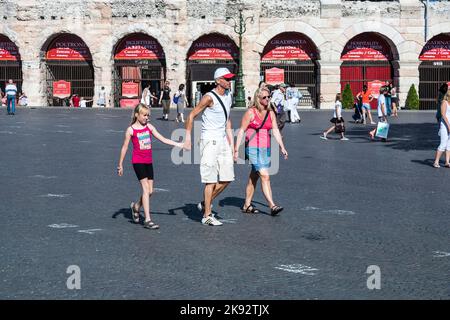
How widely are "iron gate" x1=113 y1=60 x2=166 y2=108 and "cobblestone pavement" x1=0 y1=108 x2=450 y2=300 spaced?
31204 mm

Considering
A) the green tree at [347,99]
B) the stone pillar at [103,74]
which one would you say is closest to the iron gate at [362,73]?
the green tree at [347,99]

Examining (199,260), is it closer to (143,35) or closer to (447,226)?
(447,226)

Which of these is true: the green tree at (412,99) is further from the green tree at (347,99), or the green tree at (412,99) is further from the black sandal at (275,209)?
the black sandal at (275,209)

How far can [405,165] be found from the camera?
18234 millimetres

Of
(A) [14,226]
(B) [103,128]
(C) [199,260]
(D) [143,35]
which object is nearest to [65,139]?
(B) [103,128]

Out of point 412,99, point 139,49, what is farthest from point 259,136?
point 139,49

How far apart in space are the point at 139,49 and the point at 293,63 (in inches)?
334

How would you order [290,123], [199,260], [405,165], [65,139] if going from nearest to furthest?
[199,260] < [405,165] < [65,139] < [290,123]

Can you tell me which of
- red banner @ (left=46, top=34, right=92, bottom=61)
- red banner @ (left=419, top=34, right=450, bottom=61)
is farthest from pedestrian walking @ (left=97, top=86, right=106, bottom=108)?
red banner @ (left=419, top=34, right=450, bottom=61)

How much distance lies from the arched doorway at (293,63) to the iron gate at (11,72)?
13.6 metres

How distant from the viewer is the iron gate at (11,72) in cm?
5125

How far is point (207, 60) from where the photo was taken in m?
49.6

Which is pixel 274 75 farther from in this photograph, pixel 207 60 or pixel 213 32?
pixel 213 32
